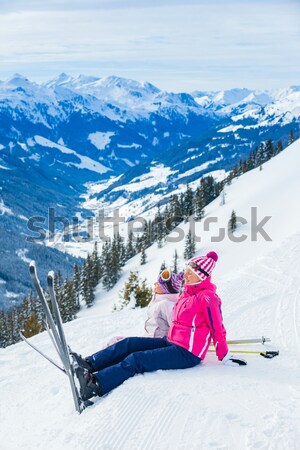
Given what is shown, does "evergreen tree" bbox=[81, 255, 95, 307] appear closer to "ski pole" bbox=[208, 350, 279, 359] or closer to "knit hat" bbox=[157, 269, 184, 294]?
"knit hat" bbox=[157, 269, 184, 294]

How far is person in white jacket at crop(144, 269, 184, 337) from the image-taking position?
28.2 ft

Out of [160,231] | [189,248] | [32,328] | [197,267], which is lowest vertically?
[160,231]

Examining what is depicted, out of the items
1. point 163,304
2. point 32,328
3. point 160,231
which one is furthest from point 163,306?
point 160,231

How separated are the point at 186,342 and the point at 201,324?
1.27 ft

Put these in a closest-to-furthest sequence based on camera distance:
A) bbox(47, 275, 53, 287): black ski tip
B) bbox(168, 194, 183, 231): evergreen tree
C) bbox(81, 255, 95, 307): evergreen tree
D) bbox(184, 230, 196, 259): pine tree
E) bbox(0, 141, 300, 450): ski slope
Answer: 1. bbox(0, 141, 300, 450): ski slope
2. bbox(47, 275, 53, 287): black ski tip
3. bbox(184, 230, 196, 259): pine tree
4. bbox(81, 255, 95, 307): evergreen tree
5. bbox(168, 194, 183, 231): evergreen tree

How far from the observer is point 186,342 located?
7.69 meters

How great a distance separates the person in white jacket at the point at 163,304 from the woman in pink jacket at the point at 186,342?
552 mm

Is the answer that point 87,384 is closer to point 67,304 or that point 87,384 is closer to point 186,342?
point 186,342

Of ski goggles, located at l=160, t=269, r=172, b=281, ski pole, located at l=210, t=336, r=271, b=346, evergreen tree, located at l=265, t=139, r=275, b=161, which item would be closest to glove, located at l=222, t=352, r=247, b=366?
ski pole, located at l=210, t=336, r=271, b=346

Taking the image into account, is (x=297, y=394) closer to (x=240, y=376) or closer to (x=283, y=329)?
(x=240, y=376)

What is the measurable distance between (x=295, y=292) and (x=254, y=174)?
8342 cm

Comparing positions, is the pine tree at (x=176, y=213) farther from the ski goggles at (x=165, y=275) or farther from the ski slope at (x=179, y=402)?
the ski goggles at (x=165, y=275)

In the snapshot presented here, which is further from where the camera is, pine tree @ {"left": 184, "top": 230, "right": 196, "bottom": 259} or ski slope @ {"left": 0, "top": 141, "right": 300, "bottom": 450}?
pine tree @ {"left": 184, "top": 230, "right": 196, "bottom": 259}

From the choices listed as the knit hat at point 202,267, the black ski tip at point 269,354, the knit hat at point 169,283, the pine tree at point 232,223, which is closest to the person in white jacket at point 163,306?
the knit hat at point 169,283
